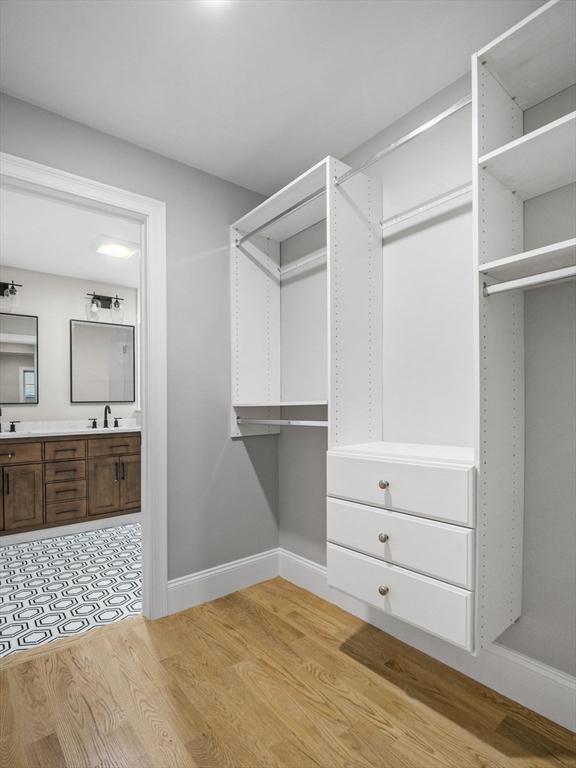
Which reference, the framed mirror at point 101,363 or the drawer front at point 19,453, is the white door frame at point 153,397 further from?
the framed mirror at point 101,363

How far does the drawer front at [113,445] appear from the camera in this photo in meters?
4.13

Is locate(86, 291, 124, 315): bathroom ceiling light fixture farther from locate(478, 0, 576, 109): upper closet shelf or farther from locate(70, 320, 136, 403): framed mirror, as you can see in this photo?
locate(478, 0, 576, 109): upper closet shelf

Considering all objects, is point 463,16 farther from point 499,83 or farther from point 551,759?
point 551,759

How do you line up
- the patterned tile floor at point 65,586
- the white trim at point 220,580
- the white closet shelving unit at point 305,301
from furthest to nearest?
the white trim at point 220,580, the patterned tile floor at point 65,586, the white closet shelving unit at point 305,301

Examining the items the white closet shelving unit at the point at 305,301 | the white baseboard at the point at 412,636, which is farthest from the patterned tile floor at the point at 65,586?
the white closet shelving unit at the point at 305,301

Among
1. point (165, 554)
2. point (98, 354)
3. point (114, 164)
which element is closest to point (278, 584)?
point (165, 554)

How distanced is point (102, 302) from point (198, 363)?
2.90 metres

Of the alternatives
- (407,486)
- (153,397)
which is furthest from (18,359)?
(407,486)

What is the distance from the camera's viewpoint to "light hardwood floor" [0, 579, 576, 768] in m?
1.46

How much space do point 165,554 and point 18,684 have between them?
2.61ft

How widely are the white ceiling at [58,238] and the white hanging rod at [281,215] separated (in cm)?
78

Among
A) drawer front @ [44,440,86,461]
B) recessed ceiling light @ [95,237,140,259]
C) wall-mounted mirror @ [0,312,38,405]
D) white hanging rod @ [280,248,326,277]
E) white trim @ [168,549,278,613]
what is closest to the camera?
white trim @ [168,549,278,613]

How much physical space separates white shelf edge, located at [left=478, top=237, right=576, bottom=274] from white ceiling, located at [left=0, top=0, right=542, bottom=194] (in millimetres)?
960

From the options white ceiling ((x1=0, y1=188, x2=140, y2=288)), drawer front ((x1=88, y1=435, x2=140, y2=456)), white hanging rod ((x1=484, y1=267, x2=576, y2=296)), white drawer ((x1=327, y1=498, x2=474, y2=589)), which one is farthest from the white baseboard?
white ceiling ((x1=0, y1=188, x2=140, y2=288))
